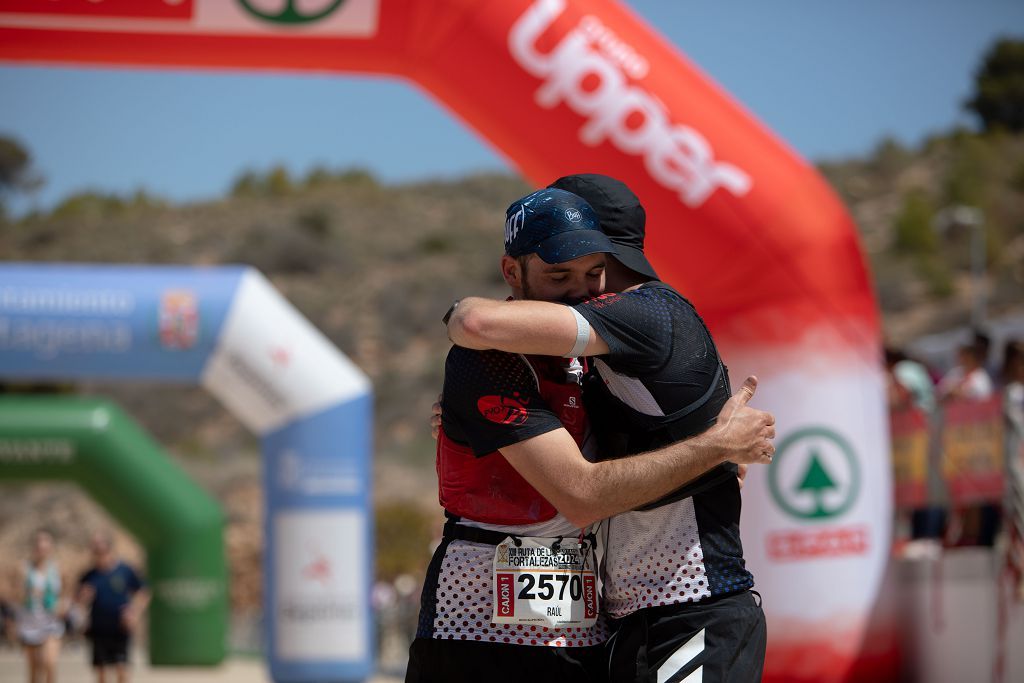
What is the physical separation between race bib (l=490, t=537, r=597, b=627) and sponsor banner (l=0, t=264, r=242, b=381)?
8.67 m

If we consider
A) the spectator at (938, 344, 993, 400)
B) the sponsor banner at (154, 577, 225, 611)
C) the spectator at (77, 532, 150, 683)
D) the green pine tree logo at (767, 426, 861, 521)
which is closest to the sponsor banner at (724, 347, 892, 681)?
the green pine tree logo at (767, 426, 861, 521)

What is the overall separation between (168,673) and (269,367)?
7.20 meters

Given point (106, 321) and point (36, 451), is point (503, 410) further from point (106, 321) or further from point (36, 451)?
point (36, 451)

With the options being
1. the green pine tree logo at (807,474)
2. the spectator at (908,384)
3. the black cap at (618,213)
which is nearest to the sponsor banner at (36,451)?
the spectator at (908,384)

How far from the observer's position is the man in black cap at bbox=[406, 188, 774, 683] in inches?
101

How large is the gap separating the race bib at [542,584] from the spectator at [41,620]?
9130 millimetres

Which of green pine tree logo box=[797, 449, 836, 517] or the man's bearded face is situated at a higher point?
the man's bearded face

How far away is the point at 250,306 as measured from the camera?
445 inches

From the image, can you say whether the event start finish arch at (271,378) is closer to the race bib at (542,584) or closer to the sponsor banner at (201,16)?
the sponsor banner at (201,16)

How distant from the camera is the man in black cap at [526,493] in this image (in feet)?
8.45

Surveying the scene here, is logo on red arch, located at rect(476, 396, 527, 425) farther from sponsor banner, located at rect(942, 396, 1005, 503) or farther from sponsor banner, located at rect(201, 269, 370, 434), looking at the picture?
sponsor banner, located at rect(201, 269, 370, 434)

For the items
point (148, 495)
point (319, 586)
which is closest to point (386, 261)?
point (148, 495)

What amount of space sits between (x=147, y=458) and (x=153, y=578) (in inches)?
68.7

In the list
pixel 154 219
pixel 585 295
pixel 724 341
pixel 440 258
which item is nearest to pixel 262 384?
pixel 724 341
